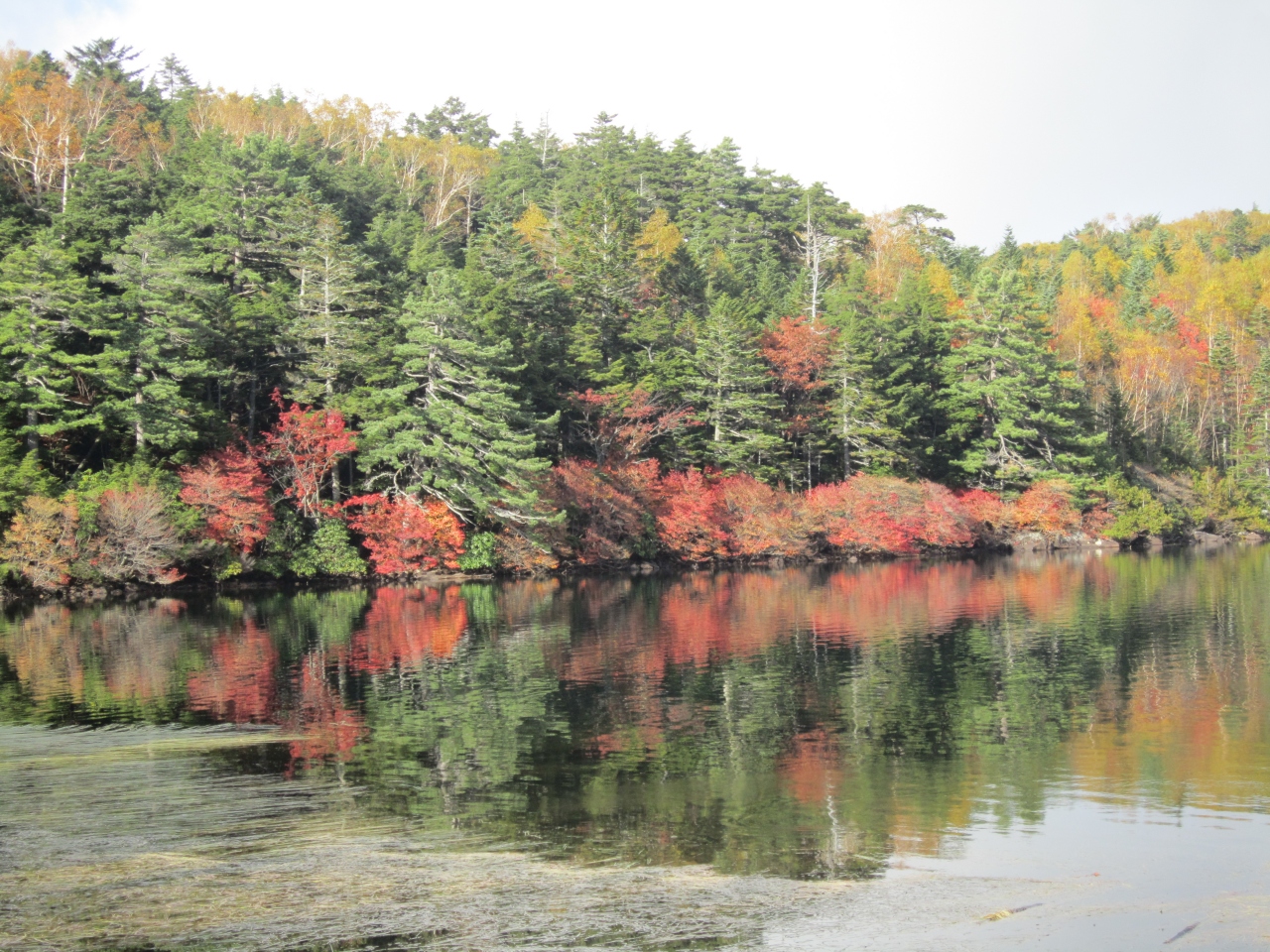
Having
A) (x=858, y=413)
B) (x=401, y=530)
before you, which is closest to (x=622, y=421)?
(x=858, y=413)

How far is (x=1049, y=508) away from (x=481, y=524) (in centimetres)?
3655

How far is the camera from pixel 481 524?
53.5 metres

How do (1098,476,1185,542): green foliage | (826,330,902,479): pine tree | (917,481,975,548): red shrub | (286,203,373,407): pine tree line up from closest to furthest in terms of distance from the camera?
(286,203,373,407): pine tree, (917,481,975,548): red shrub, (826,330,902,479): pine tree, (1098,476,1185,542): green foliage

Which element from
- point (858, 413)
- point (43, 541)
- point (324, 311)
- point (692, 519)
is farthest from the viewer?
point (858, 413)

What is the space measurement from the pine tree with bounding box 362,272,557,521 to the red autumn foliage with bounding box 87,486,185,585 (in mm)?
9449

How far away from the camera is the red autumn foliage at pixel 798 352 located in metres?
66.9

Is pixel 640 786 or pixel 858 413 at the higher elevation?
pixel 858 413

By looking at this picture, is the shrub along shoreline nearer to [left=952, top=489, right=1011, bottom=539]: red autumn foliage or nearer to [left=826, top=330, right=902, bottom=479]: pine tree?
[left=952, top=489, right=1011, bottom=539]: red autumn foliage

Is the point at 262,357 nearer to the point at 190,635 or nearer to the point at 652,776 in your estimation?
the point at 190,635

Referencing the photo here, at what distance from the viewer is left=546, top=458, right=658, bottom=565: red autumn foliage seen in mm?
55562

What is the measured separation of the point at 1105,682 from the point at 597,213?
48667 millimetres

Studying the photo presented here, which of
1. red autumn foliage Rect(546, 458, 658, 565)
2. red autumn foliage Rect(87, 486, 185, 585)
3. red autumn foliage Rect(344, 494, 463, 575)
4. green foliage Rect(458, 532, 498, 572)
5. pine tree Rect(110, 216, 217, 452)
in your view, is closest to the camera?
red autumn foliage Rect(87, 486, 185, 585)

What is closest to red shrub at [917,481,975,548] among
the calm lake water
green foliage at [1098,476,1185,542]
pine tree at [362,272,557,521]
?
green foliage at [1098,476,1185,542]

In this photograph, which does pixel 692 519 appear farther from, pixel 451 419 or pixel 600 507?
pixel 451 419
